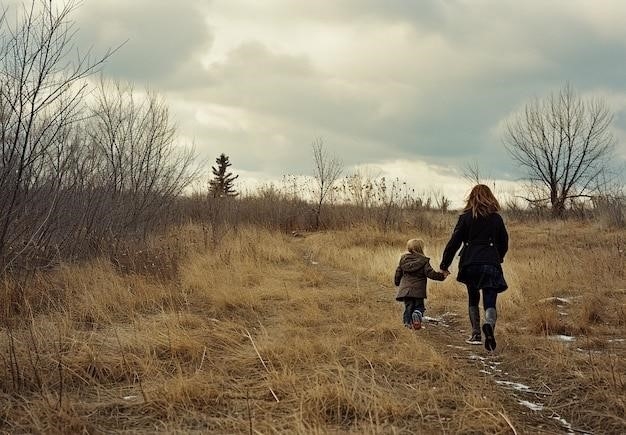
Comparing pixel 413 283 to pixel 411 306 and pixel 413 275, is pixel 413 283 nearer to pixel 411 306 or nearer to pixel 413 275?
pixel 413 275

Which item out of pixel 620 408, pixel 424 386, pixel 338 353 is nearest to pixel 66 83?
pixel 338 353

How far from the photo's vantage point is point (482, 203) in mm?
6055

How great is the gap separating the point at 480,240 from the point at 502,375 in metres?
1.73

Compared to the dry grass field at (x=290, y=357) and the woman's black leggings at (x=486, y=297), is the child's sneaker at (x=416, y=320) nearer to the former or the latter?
the dry grass field at (x=290, y=357)

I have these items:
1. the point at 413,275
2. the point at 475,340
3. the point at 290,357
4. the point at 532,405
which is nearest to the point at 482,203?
the point at 413,275

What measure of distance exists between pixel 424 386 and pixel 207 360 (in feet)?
6.04

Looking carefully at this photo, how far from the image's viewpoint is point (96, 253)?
10070 mm

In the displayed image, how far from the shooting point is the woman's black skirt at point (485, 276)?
586 centimetres

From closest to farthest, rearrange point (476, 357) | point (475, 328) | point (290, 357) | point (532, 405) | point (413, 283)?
1. point (532, 405)
2. point (290, 357)
3. point (476, 357)
4. point (475, 328)
5. point (413, 283)

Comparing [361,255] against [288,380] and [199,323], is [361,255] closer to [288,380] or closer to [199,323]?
[199,323]

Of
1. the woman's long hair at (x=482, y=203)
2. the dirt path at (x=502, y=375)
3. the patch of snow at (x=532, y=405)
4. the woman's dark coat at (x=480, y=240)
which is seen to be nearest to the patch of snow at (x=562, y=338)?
the dirt path at (x=502, y=375)

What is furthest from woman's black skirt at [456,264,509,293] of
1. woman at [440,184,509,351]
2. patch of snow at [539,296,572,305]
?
patch of snow at [539,296,572,305]

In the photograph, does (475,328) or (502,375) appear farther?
(475,328)

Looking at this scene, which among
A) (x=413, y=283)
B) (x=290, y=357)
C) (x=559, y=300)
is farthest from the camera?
(x=559, y=300)
